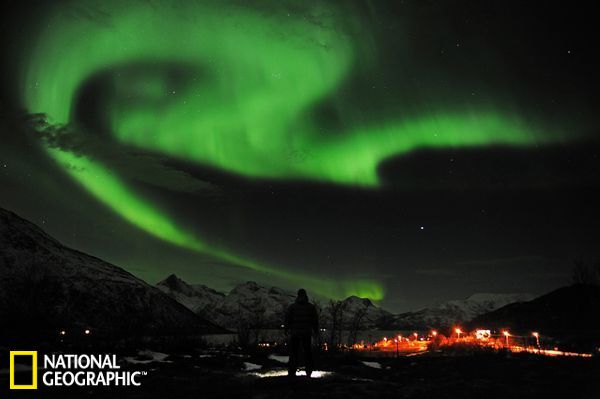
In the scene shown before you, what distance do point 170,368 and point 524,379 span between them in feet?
38.8

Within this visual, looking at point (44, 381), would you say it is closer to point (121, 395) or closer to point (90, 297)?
point (121, 395)

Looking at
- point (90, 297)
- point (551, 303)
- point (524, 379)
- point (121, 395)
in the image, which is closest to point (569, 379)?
point (524, 379)

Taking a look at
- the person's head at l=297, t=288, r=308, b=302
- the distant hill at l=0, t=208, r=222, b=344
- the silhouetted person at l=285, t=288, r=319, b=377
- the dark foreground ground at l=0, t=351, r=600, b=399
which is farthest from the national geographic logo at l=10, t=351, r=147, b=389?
the distant hill at l=0, t=208, r=222, b=344

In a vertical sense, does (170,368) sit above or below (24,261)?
below

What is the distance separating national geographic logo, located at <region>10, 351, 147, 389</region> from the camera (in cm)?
1254

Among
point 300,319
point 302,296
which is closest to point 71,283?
point 302,296

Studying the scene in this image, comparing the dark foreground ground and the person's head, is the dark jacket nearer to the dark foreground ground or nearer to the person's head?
the person's head

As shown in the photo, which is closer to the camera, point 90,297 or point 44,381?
point 44,381

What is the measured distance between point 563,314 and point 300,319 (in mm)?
160985

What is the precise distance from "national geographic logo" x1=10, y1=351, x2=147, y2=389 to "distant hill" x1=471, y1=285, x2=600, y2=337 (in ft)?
402

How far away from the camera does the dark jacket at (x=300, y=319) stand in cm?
1423

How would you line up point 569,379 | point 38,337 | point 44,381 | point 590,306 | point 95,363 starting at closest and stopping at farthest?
point 44,381, point 569,379, point 95,363, point 38,337, point 590,306

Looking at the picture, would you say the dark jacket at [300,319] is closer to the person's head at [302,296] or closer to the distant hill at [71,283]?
the person's head at [302,296]

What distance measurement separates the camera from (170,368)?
17375 millimetres
